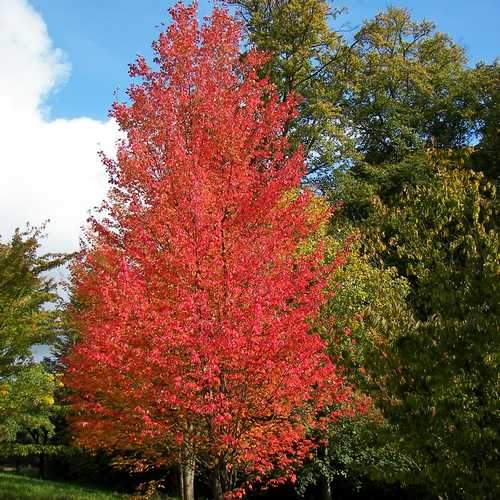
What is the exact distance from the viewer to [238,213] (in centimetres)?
1029

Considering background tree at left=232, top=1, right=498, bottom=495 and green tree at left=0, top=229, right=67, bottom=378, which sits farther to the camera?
background tree at left=232, top=1, right=498, bottom=495

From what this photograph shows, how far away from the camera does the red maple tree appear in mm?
8734

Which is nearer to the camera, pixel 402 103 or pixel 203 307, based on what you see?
pixel 203 307

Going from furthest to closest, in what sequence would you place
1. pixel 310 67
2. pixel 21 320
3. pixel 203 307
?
1. pixel 310 67
2. pixel 21 320
3. pixel 203 307

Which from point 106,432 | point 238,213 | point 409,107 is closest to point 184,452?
point 106,432

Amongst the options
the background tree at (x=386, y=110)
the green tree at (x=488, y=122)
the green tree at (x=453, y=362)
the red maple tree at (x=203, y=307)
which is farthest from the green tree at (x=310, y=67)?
the green tree at (x=453, y=362)

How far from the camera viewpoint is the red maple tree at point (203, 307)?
8734 mm

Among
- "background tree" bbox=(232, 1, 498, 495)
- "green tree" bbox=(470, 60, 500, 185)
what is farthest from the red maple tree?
"green tree" bbox=(470, 60, 500, 185)

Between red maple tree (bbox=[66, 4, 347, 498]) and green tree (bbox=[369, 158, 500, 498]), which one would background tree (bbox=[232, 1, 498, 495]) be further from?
green tree (bbox=[369, 158, 500, 498])

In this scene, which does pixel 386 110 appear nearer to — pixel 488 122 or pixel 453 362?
pixel 488 122

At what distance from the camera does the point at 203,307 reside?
28.7ft

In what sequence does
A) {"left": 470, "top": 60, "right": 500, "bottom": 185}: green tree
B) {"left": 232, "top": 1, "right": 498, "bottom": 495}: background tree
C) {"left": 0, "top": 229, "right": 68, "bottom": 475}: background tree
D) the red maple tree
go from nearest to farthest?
1. the red maple tree
2. {"left": 0, "top": 229, "right": 68, "bottom": 475}: background tree
3. {"left": 232, "top": 1, "right": 498, "bottom": 495}: background tree
4. {"left": 470, "top": 60, "right": 500, "bottom": 185}: green tree

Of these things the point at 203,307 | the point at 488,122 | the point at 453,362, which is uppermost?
the point at 488,122

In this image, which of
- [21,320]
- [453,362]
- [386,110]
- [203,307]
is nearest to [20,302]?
[21,320]
